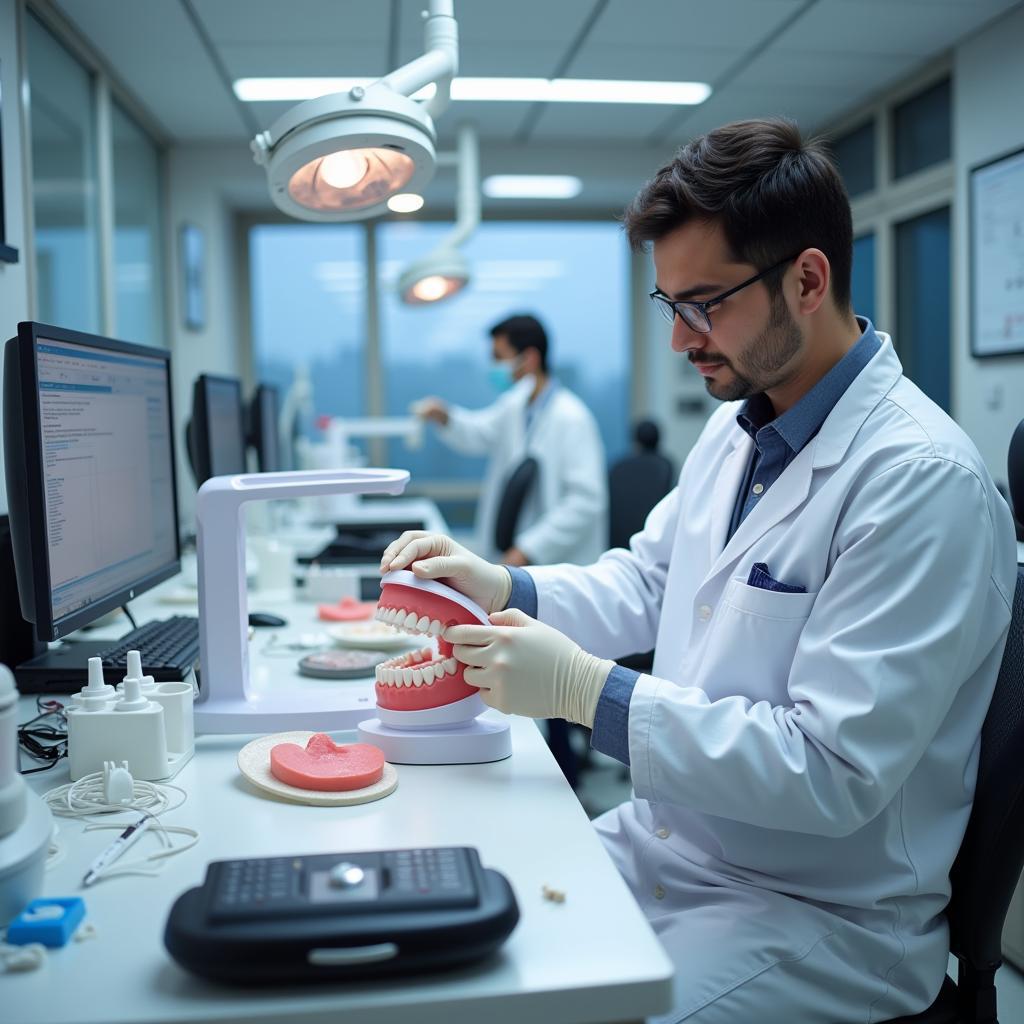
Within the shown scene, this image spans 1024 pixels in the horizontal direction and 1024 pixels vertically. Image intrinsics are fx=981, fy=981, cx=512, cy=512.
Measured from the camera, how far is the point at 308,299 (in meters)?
5.41

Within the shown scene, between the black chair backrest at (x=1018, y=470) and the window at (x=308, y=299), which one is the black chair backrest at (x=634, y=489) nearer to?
the black chair backrest at (x=1018, y=470)

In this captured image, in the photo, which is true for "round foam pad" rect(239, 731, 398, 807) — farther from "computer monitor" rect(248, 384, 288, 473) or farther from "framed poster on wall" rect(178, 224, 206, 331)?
"framed poster on wall" rect(178, 224, 206, 331)

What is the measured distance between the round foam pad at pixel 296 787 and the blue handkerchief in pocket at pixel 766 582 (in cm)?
43

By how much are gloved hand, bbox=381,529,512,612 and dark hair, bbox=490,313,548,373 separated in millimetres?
2282

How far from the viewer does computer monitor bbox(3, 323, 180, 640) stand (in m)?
1.01

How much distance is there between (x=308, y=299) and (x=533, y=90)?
1.94m

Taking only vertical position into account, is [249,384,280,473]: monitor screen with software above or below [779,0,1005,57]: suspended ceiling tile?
below

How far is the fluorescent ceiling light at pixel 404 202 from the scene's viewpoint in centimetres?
147

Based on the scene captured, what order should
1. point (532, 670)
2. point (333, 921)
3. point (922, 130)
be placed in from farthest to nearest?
1. point (922, 130)
2. point (532, 670)
3. point (333, 921)

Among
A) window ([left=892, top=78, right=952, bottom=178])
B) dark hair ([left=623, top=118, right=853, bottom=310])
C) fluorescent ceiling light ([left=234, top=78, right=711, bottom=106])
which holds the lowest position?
dark hair ([left=623, top=118, right=853, bottom=310])

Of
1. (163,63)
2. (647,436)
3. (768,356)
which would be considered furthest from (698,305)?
(163,63)

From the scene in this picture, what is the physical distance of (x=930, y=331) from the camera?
3.99 metres

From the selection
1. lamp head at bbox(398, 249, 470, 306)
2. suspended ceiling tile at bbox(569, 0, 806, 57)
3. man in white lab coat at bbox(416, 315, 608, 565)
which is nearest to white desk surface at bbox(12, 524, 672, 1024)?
man in white lab coat at bbox(416, 315, 608, 565)

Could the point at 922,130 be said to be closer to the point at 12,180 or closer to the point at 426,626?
the point at 12,180
